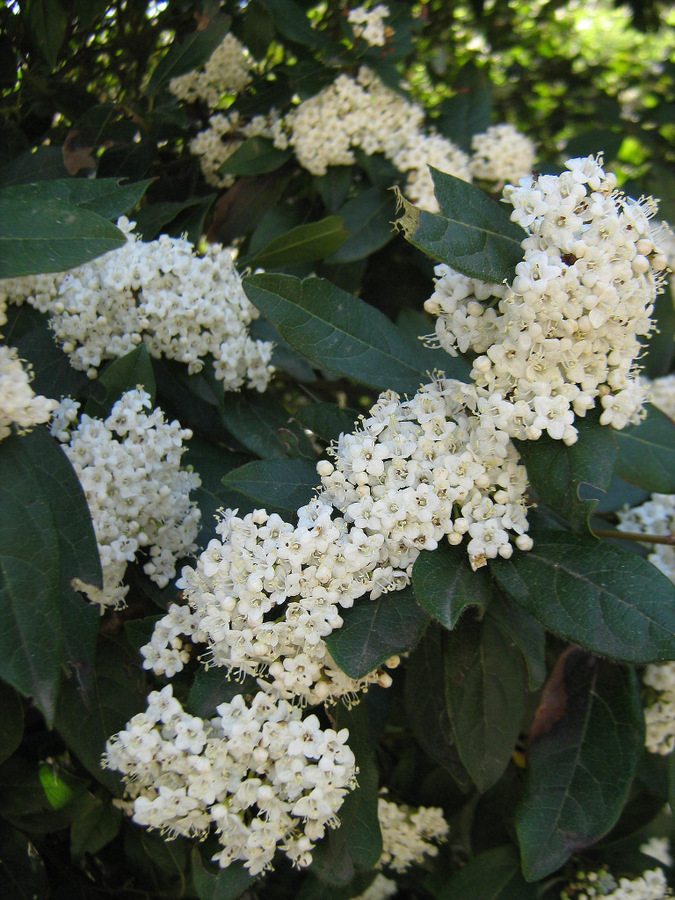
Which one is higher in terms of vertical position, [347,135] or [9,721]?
[347,135]

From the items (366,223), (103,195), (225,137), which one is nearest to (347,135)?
(366,223)

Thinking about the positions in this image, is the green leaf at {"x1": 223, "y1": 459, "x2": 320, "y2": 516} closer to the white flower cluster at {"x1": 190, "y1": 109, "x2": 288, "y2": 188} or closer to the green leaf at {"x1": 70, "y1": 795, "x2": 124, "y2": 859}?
the green leaf at {"x1": 70, "y1": 795, "x2": 124, "y2": 859}

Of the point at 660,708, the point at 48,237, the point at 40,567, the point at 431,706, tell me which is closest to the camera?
the point at 40,567

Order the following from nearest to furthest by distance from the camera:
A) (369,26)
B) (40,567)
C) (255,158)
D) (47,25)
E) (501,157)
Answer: (40,567)
(47,25)
(255,158)
(369,26)
(501,157)

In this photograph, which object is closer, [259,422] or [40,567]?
[40,567]

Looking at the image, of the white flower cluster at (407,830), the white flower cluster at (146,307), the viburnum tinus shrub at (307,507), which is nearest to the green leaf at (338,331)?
the viburnum tinus shrub at (307,507)

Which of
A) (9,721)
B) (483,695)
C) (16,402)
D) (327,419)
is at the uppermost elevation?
(16,402)

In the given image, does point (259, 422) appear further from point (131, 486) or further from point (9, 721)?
point (9, 721)
